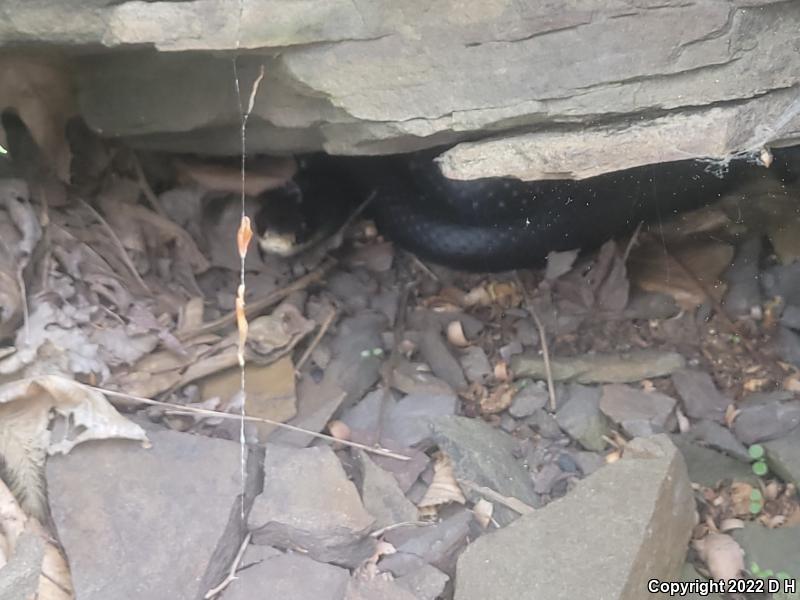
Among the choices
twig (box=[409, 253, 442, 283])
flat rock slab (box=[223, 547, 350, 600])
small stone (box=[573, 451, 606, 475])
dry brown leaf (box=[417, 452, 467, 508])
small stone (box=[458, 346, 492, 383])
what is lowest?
flat rock slab (box=[223, 547, 350, 600])

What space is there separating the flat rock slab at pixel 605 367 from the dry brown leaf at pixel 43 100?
3.24 feet

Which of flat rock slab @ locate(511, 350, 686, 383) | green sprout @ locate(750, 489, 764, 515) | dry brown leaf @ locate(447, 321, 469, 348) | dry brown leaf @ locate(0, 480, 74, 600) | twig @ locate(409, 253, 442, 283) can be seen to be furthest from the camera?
twig @ locate(409, 253, 442, 283)

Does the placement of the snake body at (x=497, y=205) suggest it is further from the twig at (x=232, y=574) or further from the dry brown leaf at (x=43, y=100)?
the twig at (x=232, y=574)

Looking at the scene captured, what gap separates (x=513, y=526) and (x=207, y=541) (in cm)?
46

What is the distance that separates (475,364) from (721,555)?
1.87 ft

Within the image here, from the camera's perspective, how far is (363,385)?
1499 millimetres

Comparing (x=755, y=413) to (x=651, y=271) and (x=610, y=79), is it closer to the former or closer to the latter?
(x=651, y=271)

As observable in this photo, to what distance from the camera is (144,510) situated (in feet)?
3.79

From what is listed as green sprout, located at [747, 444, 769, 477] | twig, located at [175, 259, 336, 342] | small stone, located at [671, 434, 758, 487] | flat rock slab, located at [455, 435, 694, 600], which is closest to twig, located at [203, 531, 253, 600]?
flat rock slab, located at [455, 435, 694, 600]

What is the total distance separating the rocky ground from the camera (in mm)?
1128

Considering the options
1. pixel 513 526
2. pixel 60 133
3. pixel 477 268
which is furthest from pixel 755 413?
pixel 60 133

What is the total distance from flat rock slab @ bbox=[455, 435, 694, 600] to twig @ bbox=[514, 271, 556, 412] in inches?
11.0

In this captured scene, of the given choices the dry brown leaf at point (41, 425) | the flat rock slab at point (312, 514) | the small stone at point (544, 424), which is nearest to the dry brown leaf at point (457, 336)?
the small stone at point (544, 424)

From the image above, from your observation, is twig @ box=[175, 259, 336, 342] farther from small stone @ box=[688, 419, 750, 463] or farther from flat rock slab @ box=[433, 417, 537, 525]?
small stone @ box=[688, 419, 750, 463]
